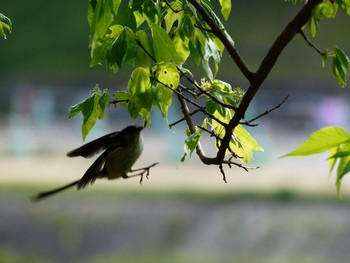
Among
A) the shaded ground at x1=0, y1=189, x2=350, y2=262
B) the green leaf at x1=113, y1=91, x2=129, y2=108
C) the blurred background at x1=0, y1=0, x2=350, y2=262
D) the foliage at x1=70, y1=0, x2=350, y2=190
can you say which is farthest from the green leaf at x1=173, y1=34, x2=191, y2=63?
the shaded ground at x1=0, y1=189, x2=350, y2=262

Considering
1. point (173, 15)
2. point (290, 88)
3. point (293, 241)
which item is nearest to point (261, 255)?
point (293, 241)

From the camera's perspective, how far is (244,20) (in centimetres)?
1245

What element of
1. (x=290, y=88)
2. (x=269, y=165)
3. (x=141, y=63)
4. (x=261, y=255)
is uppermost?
(x=290, y=88)

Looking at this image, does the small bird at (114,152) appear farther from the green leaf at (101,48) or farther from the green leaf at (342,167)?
the green leaf at (342,167)

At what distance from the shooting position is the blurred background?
520cm

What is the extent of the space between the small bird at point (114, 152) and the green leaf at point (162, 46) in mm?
93

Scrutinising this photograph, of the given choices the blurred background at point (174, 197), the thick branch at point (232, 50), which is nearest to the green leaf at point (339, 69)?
the thick branch at point (232, 50)

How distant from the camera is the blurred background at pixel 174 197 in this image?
17.1 ft

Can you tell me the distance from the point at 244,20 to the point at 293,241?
25.3 ft

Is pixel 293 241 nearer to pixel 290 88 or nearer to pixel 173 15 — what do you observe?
pixel 173 15

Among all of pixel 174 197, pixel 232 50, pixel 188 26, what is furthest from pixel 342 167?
pixel 174 197

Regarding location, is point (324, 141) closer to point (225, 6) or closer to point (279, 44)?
point (279, 44)

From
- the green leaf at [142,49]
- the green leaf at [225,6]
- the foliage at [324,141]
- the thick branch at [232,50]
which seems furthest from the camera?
the green leaf at [225,6]

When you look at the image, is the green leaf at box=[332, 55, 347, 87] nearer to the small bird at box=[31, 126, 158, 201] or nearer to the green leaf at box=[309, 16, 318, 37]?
the green leaf at box=[309, 16, 318, 37]
